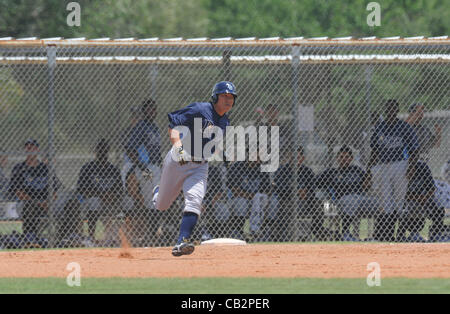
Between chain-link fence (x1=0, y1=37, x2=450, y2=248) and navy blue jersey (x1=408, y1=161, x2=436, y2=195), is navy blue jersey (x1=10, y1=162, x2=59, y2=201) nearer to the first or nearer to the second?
chain-link fence (x1=0, y1=37, x2=450, y2=248)

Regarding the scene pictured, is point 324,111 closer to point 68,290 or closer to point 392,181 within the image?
point 392,181

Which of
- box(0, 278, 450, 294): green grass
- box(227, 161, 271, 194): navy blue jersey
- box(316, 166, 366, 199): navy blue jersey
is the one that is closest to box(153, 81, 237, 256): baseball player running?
box(0, 278, 450, 294): green grass

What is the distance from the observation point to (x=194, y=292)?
6.94m

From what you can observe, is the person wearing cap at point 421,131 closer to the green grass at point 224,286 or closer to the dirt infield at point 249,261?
the dirt infield at point 249,261

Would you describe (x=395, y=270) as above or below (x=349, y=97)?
below

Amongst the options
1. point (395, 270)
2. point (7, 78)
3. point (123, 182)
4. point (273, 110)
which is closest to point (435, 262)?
point (395, 270)

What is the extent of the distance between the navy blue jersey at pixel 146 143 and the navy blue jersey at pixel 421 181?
3.48 m

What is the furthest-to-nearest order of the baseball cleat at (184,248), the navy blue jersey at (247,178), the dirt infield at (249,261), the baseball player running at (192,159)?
the navy blue jersey at (247,178), the baseball player running at (192,159), the baseball cleat at (184,248), the dirt infield at (249,261)

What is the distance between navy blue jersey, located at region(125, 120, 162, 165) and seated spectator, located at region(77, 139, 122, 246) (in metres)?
0.37

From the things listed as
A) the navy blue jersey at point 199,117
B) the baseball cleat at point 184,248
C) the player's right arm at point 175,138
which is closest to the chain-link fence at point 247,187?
the navy blue jersey at point 199,117

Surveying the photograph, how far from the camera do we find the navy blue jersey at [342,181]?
11.8 metres

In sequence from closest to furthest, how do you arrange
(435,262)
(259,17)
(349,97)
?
(435,262)
(349,97)
(259,17)

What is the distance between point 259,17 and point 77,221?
2652 centimetres

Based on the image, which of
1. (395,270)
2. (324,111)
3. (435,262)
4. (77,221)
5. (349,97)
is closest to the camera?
(395,270)
